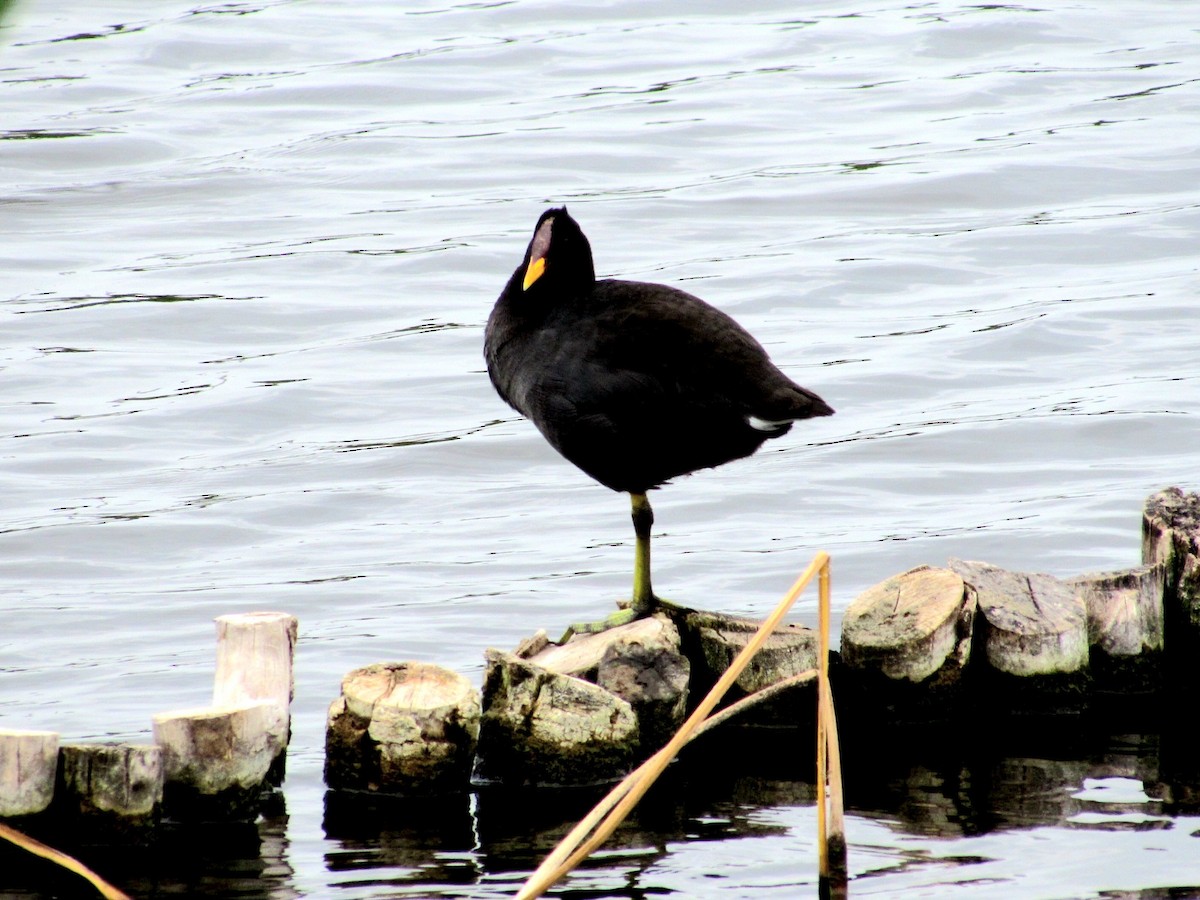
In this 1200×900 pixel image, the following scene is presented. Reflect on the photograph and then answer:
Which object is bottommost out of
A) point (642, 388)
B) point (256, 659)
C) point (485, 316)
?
point (256, 659)

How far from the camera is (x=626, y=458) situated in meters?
5.95

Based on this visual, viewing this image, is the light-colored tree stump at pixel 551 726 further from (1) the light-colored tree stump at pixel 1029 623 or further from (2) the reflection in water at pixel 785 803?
(1) the light-colored tree stump at pixel 1029 623

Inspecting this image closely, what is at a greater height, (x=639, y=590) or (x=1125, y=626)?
(x=639, y=590)

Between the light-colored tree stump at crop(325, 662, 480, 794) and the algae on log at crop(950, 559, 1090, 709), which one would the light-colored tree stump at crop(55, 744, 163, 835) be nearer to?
the light-colored tree stump at crop(325, 662, 480, 794)

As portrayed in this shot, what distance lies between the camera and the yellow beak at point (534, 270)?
6207 mm

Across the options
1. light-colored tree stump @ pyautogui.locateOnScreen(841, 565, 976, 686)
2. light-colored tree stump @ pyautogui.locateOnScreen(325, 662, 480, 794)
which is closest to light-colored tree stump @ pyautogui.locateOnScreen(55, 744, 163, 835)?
light-colored tree stump @ pyautogui.locateOnScreen(325, 662, 480, 794)

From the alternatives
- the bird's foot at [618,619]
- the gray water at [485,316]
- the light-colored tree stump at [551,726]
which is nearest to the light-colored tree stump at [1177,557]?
the gray water at [485,316]

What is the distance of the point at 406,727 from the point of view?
5297mm

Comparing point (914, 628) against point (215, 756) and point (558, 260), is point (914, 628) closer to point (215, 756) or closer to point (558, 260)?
point (558, 260)

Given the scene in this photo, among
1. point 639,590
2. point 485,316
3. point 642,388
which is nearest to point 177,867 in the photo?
point 639,590

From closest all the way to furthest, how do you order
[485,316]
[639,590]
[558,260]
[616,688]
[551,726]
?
[551,726] < [616,688] < [639,590] < [558,260] < [485,316]

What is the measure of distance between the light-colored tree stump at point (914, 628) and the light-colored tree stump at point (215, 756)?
1916 mm

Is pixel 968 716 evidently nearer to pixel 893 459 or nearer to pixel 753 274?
pixel 893 459

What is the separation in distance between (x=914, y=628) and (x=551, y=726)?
4.08ft
